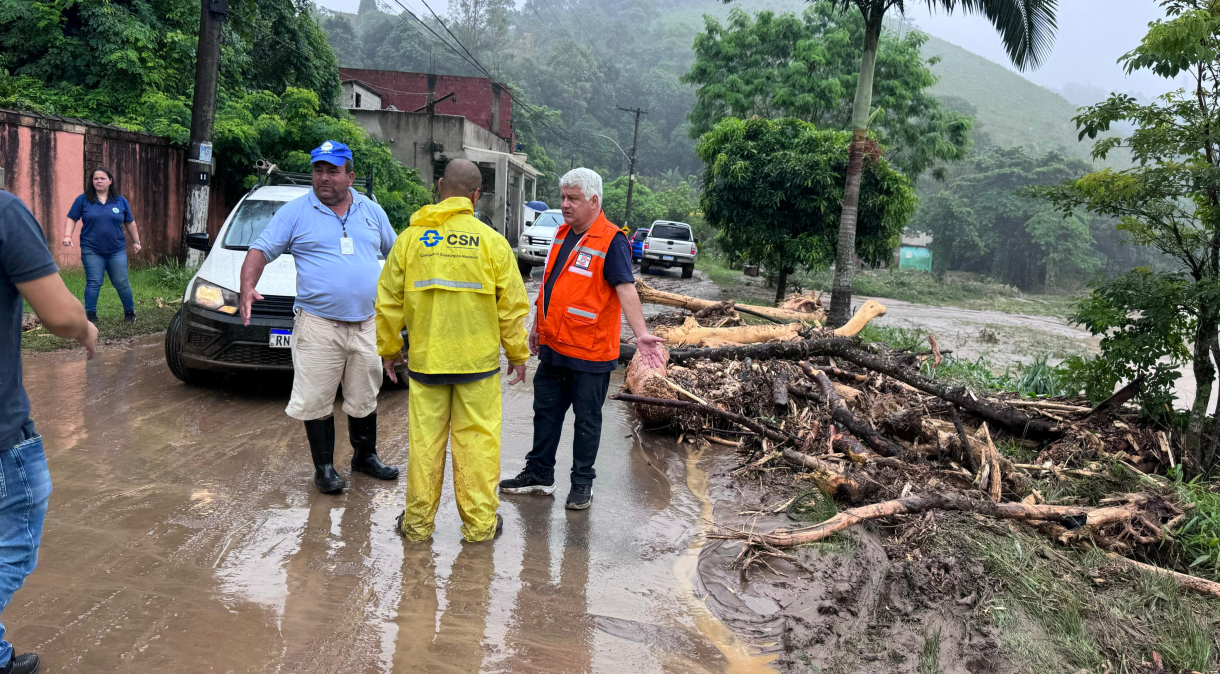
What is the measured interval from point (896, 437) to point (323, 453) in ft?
13.1

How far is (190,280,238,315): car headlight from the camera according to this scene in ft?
20.8

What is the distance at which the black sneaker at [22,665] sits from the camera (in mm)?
2699

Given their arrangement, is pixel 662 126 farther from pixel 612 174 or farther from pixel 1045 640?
pixel 1045 640

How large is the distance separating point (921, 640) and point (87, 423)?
17.8ft

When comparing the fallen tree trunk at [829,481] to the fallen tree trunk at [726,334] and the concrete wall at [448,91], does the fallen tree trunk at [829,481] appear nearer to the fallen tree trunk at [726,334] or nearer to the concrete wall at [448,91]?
the fallen tree trunk at [726,334]

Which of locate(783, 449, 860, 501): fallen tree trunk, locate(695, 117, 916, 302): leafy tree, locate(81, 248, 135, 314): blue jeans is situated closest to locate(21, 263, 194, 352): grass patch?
locate(81, 248, 135, 314): blue jeans

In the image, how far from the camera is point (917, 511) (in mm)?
4531

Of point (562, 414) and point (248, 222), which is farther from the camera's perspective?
point (248, 222)

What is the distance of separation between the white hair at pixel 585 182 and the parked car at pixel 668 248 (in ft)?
77.3

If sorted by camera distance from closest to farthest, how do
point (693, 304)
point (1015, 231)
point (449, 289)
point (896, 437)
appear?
point (449, 289) < point (896, 437) < point (693, 304) < point (1015, 231)

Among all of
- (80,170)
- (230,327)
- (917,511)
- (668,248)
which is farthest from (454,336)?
(668,248)

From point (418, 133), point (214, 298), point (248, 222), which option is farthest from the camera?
point (418, 133)

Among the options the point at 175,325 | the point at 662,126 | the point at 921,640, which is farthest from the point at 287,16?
the point at 662,126

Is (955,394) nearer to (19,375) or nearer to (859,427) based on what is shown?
(859,427)
